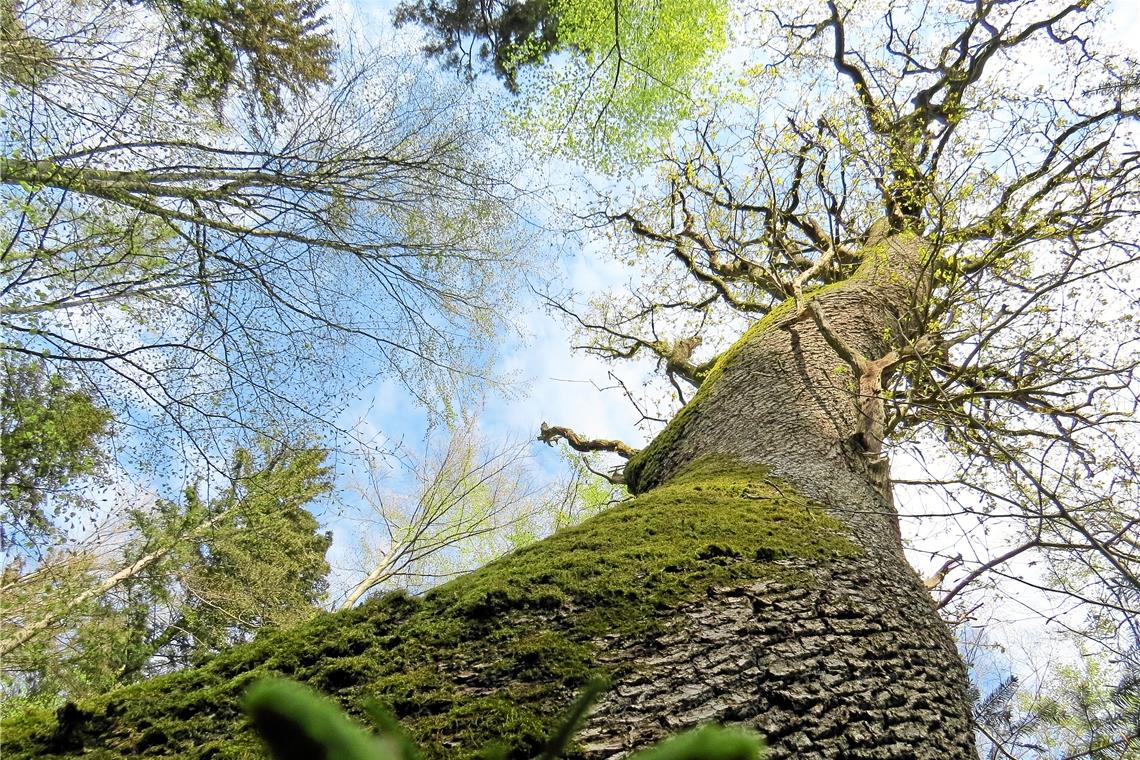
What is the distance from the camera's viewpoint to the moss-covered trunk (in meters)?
1.06

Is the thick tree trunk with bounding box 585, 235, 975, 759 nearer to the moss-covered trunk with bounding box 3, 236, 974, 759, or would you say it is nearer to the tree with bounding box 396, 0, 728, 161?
the moss-covered trunk with bounding box 3, 236, 974, 759

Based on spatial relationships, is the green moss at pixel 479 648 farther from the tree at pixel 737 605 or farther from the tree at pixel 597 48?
the tree at pixel 597 48

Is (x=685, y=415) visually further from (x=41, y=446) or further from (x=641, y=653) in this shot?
(x=41, y=446)

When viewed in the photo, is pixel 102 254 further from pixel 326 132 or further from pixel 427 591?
pixel 427 591

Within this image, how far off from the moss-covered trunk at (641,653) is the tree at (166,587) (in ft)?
8.04

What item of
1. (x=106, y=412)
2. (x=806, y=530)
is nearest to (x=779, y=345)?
(x=806, y=530)

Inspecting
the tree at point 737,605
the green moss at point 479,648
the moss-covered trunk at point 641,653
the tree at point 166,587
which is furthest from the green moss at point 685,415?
the tree at point 166,587

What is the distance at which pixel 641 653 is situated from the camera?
1253mm

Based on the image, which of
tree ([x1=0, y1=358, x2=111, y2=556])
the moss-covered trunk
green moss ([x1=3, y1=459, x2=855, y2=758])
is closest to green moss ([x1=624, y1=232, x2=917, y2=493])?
the moss-covered trunk

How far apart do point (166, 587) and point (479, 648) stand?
772cm

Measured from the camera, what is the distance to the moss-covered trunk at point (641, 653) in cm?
106

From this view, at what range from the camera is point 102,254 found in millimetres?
2893

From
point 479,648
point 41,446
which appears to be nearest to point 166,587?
point 41,446

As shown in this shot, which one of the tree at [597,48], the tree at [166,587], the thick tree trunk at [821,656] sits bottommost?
the thick tree trunk at [821,656]
